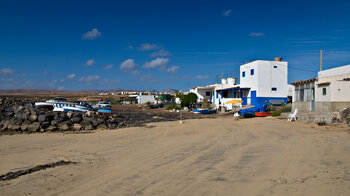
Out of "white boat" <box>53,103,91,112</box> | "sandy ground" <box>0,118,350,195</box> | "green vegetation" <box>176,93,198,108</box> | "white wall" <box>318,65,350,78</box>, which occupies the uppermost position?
"white wall" <box>318,65,350,78</box>

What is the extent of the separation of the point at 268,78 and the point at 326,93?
17.9m

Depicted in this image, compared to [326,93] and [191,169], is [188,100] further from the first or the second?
[191,169]

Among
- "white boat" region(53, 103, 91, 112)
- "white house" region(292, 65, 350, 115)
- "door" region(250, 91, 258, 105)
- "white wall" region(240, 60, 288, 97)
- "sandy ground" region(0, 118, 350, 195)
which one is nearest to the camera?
"sandy ground" region(0, 118, 350, 195)

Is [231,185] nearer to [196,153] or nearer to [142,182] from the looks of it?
[142,182]

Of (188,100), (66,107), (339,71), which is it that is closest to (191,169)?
(339,71)

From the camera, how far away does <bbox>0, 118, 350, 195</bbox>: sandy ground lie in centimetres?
552

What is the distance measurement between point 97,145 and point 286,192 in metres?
8.86

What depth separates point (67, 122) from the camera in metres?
18.4

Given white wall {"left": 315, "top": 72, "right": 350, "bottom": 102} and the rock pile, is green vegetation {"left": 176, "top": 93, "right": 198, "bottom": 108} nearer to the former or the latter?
the rock pile

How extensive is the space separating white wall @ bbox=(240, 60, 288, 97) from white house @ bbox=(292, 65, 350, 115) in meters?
13.3

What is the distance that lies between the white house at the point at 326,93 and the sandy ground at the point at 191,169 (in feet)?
26.5

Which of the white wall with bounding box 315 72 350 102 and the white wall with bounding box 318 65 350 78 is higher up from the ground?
the white wall with bounding box 318 65 350 78

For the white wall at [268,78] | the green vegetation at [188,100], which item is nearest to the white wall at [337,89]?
the white wall at [268,78]

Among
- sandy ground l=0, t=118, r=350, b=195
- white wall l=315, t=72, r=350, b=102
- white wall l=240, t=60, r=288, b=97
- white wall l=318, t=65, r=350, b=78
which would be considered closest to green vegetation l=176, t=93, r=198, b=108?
white wall l=240, t=60, r=288, b=97
